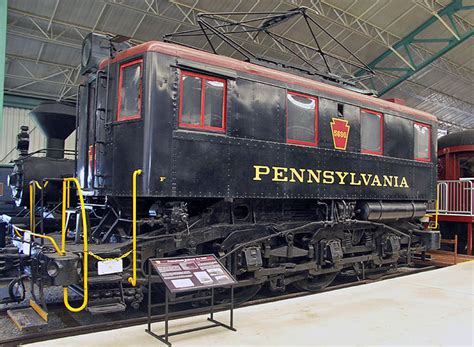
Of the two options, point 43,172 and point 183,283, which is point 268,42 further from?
point 183,283

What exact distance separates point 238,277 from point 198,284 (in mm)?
2116

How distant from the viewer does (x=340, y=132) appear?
789 cm

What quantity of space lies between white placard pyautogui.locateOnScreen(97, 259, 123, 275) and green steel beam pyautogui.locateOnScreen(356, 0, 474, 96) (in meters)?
17.6

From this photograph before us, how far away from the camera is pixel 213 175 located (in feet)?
20.0

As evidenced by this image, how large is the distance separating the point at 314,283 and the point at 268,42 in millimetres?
12961

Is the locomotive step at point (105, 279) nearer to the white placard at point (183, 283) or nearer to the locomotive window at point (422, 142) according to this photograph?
the white placard at point (183, 283)

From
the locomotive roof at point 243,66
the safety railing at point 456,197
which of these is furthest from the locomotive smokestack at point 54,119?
the safety railing at point 456,197

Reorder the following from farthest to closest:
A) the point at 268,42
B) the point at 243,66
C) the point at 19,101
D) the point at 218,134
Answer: the point at 19,101 → the point at 268,42 → the point at 243,66 → the point at 218,134

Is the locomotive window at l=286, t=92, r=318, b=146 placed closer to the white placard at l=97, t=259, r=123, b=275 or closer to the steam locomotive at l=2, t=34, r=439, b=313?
the steam locomotive at l=2, t=34, r=439, b=313

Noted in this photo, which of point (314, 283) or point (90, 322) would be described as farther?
point (314, 283)

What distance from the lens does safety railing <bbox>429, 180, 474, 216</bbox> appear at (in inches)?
475

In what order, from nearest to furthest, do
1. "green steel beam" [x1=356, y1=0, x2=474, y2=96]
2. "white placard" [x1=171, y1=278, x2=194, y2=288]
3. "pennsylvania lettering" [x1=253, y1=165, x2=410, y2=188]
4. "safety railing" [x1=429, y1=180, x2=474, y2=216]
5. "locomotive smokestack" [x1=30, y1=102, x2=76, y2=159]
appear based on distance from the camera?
"white placard" [x1=171, y1=278, x2=194, y2=288]
"pennsylvania lettering" [x1=253, y1=165, x2=410, y2=188]
"locomotive smokestack" [x1=30, y1=102, x2=76, y2=159]
"safety railing" [x1=429, y1=180, x2=474, y2=216]
"green steel beam" [x1=356, y1=0, x2=474, y2=96]

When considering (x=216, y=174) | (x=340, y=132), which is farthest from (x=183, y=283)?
(x=340, y=132)

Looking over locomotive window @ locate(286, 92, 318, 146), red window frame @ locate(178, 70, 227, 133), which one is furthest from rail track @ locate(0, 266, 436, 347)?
locomotive window @ locate(286, 92, 318, 146)
